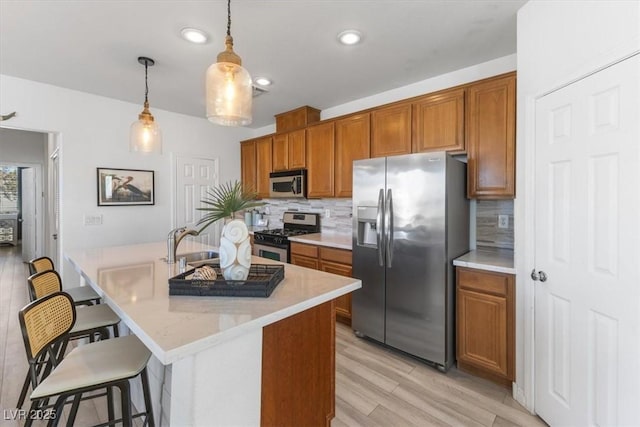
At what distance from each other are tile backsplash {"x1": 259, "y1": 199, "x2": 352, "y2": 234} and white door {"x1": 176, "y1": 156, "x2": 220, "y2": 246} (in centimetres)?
97

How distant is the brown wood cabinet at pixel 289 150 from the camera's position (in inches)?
154

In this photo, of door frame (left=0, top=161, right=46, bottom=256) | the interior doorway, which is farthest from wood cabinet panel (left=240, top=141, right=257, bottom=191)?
door frame (left=0, top=161, right=46, bottom=256)

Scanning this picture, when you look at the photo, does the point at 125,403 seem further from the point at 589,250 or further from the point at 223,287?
the point at 589,250

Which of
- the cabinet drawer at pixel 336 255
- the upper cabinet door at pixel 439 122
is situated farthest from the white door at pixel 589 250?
the cabinet drawer at pixel 336 255

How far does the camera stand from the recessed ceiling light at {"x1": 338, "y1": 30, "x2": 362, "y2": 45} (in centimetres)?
221

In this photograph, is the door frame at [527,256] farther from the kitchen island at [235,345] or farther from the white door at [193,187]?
the white door at [193,187]

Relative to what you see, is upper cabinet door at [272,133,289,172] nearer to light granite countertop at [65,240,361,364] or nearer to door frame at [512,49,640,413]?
light granite countertop at [65,240,361,364]

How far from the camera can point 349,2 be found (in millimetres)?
1895

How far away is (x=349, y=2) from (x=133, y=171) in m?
3.30

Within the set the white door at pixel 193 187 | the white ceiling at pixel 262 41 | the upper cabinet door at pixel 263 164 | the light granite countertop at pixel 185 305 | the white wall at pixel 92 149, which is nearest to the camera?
the light granite countertop at pixel 185 305

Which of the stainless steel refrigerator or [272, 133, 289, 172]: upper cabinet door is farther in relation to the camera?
[272, 133, 289, 172]: upper cabinet door

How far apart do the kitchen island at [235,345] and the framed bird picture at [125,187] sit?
2.12 m

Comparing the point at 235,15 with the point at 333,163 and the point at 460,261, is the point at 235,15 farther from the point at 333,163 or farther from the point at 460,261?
the point at 460,261

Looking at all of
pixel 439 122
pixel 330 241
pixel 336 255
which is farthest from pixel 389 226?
pixel 439 122
